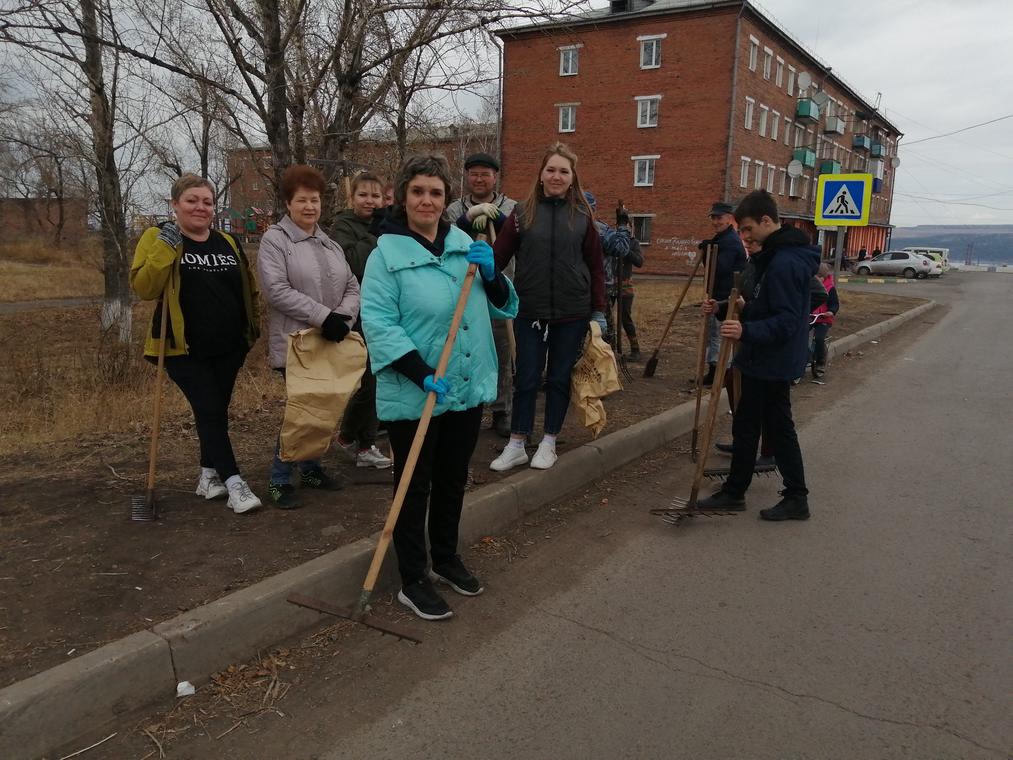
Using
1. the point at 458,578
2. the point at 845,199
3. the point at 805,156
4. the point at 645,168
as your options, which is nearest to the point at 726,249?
the point at 458,578

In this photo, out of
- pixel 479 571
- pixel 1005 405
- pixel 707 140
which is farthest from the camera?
pixel 707 140

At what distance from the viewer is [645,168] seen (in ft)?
118

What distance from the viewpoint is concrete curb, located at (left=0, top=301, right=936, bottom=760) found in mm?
2340

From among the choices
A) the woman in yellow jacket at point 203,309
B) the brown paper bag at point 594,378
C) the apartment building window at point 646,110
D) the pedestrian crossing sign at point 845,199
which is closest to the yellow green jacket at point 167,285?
the woman in yellow jacket at point 203,309

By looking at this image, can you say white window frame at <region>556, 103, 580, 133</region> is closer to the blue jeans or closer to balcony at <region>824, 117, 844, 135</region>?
balcony at <region>824, 117, 844, 135</region>

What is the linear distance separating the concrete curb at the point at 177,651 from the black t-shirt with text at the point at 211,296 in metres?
1.39

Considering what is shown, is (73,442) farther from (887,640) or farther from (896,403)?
(896,403)

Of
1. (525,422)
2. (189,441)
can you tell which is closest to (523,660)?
(525,422)

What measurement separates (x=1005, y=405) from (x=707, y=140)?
29094 millimetres

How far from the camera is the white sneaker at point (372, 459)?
493cm

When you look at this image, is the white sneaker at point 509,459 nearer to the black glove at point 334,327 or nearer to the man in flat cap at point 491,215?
the man in flat cap at point 491,215

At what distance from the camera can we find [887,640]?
3.11 meters

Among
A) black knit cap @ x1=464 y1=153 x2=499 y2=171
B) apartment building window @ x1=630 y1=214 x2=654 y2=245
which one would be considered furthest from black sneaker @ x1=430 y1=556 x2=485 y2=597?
apartment building window @ x1=630 y1=214 x2=654 y2=245

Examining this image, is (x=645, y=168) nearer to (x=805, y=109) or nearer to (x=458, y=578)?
(x=805, y=109)
